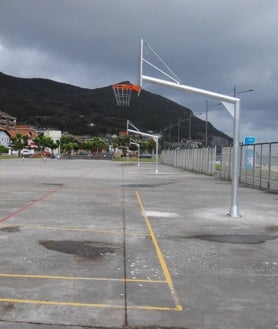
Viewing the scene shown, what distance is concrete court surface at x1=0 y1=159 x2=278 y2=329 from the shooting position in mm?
5531

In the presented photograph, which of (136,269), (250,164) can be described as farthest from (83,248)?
(250,164)

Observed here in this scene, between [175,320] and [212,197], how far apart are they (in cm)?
1487

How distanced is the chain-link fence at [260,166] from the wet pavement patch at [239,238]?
14.4m

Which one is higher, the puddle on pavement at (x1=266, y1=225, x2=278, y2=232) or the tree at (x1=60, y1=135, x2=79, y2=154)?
the tree at (x1=60, y1=135, x2=79, y2=154)

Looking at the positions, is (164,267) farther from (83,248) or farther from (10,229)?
(10,229)

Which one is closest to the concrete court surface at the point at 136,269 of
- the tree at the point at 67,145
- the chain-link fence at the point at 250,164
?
the chain-link fence at the point at 250,164

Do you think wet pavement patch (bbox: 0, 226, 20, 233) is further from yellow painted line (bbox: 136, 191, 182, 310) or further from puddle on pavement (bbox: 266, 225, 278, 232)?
puddle on pavement (bbox: 266, 225, 278, 232)

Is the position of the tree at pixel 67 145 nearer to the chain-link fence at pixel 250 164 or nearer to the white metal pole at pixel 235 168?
the chain-link fence at pixel 250 164

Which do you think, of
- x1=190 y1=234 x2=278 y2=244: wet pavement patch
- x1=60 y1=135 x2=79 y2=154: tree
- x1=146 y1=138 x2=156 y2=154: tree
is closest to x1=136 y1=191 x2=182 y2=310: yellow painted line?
x1=190 y1=234 x2=278 y2=244: wet pavement patch

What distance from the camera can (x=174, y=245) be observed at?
963 cm

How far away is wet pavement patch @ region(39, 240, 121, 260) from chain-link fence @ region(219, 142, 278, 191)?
55.7 feet

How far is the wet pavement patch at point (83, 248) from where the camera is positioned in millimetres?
8557

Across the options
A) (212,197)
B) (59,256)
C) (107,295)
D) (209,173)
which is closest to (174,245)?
(59,256)

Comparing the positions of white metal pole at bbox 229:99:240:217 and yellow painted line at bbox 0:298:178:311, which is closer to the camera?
yellow painted line at bbox 0:298:178:311
